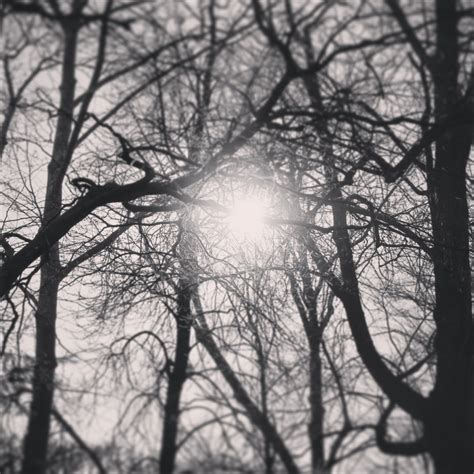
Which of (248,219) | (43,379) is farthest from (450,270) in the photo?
(43,379)

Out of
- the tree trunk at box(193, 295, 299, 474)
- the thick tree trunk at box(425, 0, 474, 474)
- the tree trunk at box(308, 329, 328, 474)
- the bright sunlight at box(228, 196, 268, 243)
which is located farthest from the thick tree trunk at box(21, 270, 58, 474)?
the thick tree trunk at box(425, 0, 474, 474)

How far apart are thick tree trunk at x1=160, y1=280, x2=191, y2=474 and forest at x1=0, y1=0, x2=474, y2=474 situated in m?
0.02

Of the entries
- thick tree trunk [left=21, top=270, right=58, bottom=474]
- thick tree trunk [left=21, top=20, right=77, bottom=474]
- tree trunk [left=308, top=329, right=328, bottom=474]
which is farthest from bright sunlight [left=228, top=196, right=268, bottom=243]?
thick tree trunk [left=21, top=270, right=58, bottom=474]

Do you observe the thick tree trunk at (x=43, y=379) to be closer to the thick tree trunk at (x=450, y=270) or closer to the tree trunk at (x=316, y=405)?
the tree trunk at (x=316, y=405)

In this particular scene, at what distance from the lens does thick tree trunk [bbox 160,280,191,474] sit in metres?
3.32

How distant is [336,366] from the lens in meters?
3.91

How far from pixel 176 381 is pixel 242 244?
1405 mm

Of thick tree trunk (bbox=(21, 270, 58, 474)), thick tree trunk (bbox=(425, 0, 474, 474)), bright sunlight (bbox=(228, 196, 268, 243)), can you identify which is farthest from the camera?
bright sunlight (bbox=(228, 196, 268, 243))

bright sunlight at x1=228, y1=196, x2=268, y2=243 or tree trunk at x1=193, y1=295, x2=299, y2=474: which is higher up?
bright sunlight at x1=228, y1=196, x2=268, y2=243

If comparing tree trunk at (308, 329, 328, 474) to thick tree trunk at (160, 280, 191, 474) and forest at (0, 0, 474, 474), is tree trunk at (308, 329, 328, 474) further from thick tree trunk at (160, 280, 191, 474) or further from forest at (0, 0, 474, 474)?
thick tree trunk at (160, 280, 191, 474)

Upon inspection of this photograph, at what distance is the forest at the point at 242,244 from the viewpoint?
3305mm

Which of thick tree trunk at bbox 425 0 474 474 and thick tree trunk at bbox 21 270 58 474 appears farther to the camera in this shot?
thick tree trunk at bbox 425 0 474 474

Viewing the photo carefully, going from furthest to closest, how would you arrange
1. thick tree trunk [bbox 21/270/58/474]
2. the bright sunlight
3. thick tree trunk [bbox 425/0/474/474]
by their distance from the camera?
1. the bright sunlight
2. thick tree trunk [bbox 425/0/474/474]
3. thick tree trunk [bbox 21/270/58/474]

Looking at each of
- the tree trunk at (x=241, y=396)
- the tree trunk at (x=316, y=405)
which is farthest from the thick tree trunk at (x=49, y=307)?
the tree trunk at (x=316, y=405)
